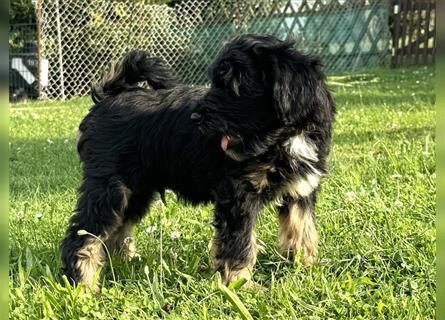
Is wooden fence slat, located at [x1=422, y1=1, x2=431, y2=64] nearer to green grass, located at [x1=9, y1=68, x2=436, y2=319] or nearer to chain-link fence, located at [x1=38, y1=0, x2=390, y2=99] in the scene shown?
chain-link fence, located at [x1=38, y1=0, x2=390, y2=99]

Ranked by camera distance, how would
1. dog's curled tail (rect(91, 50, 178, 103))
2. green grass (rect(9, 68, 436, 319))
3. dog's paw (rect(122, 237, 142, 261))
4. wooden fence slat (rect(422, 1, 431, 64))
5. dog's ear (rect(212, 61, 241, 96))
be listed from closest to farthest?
green grass (rect(9, 68, 436, 319)), dog's ear (rect(212, 61, 241, 96)), dog's paw (rect(122, 237, 142, 261)), dog's curled tail (rect(91, 50, 178, 103)), wooden fence slat (rect(422, 1, 431, 64))

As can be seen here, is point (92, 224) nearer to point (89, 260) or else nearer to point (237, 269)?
point (89, 260)

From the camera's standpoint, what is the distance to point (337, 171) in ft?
17.9

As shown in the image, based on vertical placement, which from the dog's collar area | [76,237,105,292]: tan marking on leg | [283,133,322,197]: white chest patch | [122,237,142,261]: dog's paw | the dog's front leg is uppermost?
the dog's collar area

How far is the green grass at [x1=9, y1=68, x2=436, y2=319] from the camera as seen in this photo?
2779mm

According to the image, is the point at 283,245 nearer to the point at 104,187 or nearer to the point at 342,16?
the point at 104,187

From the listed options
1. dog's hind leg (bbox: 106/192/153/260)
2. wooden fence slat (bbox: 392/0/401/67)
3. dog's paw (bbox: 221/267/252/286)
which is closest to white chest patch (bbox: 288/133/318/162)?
dog's paw (bbox: 221/267/252/286)

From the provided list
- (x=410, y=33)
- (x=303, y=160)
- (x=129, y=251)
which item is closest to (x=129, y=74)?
(x=129, y=251)

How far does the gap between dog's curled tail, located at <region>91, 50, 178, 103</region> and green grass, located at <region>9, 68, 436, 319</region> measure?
88 centimetres

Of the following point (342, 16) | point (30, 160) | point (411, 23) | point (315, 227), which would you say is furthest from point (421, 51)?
point (315, 227)

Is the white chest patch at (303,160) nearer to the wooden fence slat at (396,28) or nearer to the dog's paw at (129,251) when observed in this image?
the dog's paw at (129,251)

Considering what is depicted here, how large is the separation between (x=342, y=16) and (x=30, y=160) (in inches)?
573

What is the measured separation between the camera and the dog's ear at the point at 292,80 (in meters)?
3.30

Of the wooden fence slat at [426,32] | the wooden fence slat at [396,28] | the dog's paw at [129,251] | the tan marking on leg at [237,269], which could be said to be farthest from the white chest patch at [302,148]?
the wooden fence slat at [396,28]
